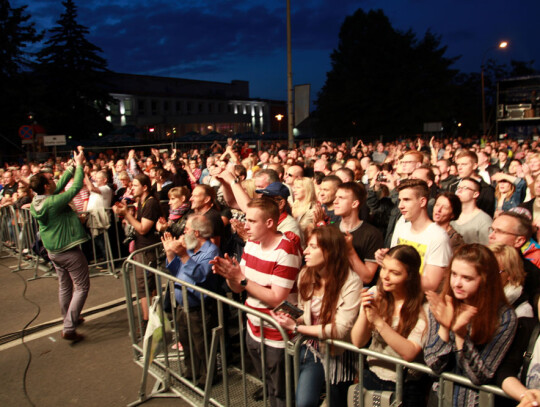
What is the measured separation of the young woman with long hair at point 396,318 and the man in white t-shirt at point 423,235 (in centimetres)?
43

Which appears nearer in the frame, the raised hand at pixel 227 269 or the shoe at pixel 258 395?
the raised hand at pixel 227 269

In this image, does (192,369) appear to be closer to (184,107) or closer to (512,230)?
(512,230)

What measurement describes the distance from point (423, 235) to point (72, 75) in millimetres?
38524

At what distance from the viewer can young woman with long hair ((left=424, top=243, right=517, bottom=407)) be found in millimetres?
2162

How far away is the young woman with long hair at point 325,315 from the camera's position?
2699mm

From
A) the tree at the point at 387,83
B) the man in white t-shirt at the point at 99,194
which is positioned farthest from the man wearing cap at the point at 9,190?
the tree at the point at 387,83

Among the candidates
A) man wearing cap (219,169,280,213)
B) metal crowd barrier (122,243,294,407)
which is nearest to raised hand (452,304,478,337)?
metal crowd barrier (122,243,294,407)

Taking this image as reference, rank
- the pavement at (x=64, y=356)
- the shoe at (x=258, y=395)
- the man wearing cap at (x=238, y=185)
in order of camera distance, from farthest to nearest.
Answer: the man wearing cap at (x=238, y=185)
the pavement at (x=64, y=356)
the shoe at (x=258, y=395)

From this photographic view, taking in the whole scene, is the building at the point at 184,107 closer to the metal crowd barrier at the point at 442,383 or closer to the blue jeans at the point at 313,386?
the blue jeans at the point at 313,386

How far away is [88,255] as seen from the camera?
8281 mm

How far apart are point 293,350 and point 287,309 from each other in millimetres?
288

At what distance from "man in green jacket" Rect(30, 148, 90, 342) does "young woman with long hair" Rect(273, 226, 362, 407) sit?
3.37 m

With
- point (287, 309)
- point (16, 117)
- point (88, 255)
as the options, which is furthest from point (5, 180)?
point (16, 117)

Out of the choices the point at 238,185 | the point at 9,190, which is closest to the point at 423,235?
the point at 238,185
